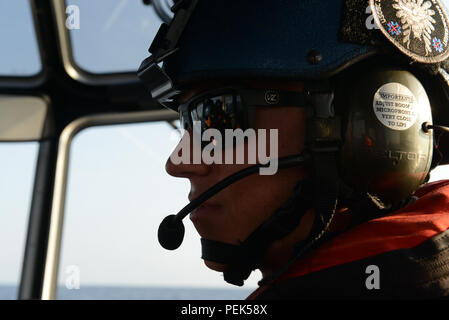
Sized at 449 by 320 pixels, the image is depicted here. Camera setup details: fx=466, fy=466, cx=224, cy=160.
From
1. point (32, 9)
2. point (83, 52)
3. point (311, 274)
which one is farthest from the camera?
point (83, 52)

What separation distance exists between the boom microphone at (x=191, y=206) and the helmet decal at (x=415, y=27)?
0.93 feet

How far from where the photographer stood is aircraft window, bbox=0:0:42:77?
2.20 metres

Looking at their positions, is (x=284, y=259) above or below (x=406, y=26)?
below

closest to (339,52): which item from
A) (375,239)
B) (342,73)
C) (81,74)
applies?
(342,73)

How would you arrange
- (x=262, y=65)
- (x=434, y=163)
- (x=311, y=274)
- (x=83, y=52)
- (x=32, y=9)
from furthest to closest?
(x=83, y=52) < (x=32, y=9) < (x=434, y=163) < (x=262, y=65) < (x=311, y=274)

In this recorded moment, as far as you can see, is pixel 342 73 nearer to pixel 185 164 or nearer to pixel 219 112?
pixel 219 112

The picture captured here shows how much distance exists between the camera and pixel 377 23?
856 mm

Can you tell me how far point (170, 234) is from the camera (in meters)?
0.95

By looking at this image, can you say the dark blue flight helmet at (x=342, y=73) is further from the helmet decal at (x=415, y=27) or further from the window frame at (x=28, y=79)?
the window frame at (x=28, y=79)

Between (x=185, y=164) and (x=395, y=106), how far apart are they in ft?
1.32

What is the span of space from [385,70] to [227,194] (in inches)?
14.4
